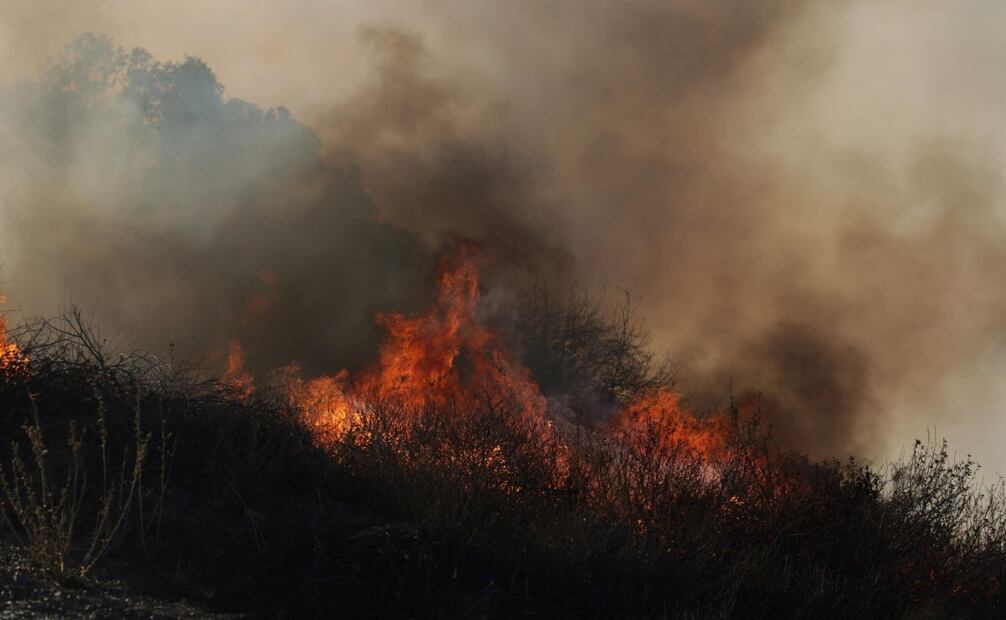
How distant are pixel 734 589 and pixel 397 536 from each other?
2566 millimetres

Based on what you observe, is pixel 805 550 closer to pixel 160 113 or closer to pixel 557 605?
pixel 557 605

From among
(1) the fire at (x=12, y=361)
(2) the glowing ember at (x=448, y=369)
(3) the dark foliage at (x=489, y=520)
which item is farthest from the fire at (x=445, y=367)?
(1) the fire at (x=12, y=361)

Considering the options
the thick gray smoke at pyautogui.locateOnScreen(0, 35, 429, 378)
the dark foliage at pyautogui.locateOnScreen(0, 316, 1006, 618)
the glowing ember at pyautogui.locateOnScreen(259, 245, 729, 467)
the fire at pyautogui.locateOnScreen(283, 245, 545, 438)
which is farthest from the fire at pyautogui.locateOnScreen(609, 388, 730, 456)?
the thick gray smoke at pyautogui.locateOnScreen(0, 35, 429, 378)

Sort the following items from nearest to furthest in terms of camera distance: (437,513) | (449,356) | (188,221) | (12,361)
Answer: (437,513)
(12,361)
(449,356)
(188,221)

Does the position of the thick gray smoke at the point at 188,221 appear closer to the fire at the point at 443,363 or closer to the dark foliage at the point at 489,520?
the fire at the point at 443,363

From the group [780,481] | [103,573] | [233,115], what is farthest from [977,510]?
[233,115]

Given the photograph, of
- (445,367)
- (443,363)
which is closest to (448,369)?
(445,367)

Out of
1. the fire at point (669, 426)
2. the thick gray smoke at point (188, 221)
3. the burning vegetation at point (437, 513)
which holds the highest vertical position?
the thick gray smoke at point (188, 221)

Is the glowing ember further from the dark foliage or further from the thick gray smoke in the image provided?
the dark foliage

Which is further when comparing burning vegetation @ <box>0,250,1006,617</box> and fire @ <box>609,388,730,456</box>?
fire @ <box>609,388,730,456</box>

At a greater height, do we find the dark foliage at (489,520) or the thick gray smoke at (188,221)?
the thick gray smoke at (188,221)

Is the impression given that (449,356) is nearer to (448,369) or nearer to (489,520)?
(448,369)

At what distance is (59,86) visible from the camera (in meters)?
27.2

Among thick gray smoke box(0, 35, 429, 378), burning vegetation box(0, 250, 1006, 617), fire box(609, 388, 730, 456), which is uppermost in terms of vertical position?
thick gray smoke box(0, 35, 429, 378)
